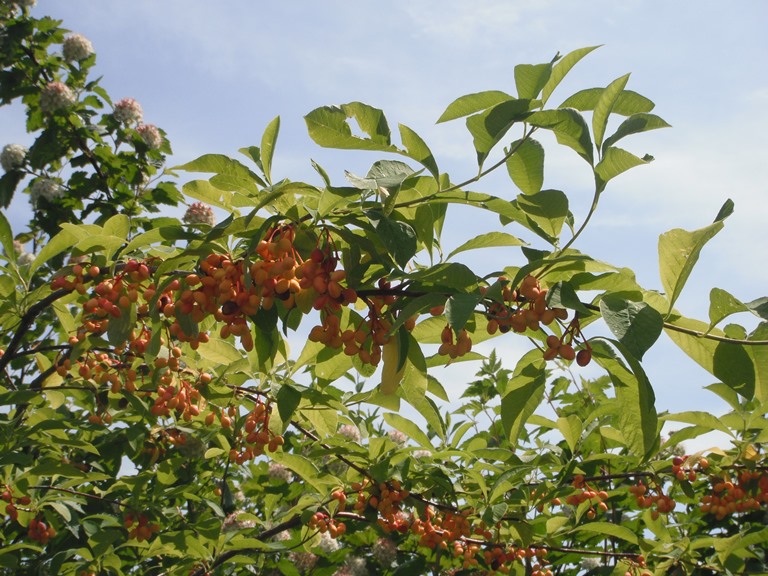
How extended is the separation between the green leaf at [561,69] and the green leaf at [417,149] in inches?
11.7

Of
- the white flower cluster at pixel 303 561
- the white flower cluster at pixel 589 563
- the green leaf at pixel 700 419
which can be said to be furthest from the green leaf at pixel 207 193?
the white flower cluster at pixel 589 563

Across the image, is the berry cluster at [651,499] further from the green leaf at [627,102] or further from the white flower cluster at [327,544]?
the green leaf at [627,102]

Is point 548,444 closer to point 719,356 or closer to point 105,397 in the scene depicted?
point 719,356

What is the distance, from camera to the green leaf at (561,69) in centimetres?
164

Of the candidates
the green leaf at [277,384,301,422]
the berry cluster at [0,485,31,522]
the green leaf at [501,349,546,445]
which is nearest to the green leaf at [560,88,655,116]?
the green leaf at [501,349,546,445]

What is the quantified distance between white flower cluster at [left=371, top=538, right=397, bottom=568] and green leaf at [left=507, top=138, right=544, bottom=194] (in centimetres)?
331

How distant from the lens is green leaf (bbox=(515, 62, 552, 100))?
1584 mm

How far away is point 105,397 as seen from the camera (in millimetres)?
4000

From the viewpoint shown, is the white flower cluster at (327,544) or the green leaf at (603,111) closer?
the green leaf at (603,111)

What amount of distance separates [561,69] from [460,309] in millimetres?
663

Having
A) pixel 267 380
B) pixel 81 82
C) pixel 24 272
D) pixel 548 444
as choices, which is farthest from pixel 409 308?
pixel 81 82

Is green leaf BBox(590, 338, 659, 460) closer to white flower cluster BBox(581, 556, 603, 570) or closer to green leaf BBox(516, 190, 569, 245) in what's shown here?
green leaf BBox(516, 190, 569, 245)

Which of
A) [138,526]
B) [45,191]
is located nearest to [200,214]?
[45,191]

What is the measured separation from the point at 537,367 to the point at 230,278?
88 centimetres
